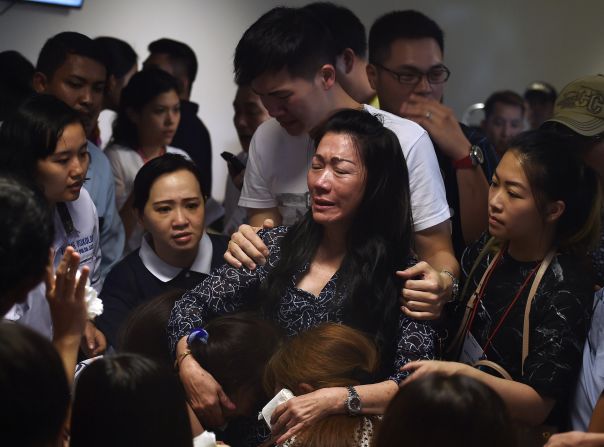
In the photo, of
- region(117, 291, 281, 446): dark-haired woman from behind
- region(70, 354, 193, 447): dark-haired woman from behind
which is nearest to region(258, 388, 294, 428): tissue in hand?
region(117, 291, 281, 446): dark-haired woman from behind

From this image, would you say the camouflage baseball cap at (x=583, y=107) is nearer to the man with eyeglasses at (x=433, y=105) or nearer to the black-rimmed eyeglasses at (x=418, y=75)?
the man with eyeglasses at (x=433, y=105)

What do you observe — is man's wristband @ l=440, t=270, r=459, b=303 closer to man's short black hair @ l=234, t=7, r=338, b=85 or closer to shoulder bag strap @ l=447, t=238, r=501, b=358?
shoulder bag strap @ l=447, t=238, r=501, b=358

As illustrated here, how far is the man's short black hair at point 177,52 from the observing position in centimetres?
414

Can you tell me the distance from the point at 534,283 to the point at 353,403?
57cm

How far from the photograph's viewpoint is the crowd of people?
4.64 ft

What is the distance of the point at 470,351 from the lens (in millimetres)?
2094

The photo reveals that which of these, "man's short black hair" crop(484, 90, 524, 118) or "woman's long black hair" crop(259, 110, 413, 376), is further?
"man's short black hair" crop(484, 90, 524, 118)

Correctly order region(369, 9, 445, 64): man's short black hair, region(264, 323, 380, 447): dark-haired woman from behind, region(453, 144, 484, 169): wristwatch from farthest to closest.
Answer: region(369, 9, 445, 64): man's short black hair → region(453, 144, 484, 169): wristwatch → region(264, 323, 380, 447): dark-haired woman from behind

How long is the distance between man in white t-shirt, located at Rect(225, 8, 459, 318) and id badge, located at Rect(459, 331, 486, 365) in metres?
0.14

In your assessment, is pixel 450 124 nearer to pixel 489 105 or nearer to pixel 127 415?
pixel 127 415

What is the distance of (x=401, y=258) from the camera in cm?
208

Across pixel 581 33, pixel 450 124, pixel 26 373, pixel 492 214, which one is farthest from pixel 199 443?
pixel 581 33

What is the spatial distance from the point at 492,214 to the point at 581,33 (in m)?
4.15

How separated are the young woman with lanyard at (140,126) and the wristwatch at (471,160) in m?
1.29
